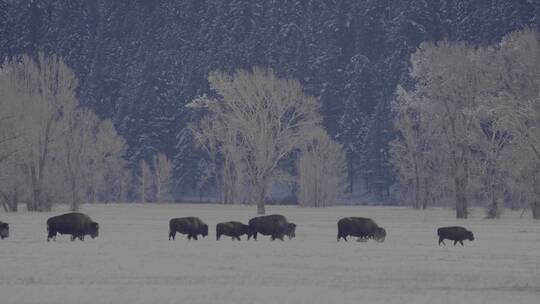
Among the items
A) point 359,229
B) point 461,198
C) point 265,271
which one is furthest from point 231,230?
point 461,198

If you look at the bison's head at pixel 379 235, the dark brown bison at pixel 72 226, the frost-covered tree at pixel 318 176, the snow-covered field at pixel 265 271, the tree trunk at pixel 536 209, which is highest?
the frost-covered tree at pixel 318 176

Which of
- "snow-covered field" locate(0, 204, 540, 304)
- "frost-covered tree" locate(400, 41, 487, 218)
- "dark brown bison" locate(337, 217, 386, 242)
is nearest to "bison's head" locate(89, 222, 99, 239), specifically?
"snow-covered field" locate(0, 204, 540, 304)

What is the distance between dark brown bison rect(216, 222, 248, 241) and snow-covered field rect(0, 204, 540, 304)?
0.66 metres

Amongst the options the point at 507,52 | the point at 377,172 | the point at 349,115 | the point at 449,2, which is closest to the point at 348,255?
the point at 507,52

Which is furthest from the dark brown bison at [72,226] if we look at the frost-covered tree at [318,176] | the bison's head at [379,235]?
the frost-covered tree at [318,176]

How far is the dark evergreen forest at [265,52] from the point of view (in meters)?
148

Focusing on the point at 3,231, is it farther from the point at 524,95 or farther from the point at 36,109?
the point at 36,109

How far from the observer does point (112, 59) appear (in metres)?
176

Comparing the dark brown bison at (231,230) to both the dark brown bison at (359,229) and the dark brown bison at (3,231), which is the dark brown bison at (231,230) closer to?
the dark brown bison at (359,229)

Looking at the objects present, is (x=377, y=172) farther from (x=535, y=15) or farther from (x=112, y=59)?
(x=112, y=59)

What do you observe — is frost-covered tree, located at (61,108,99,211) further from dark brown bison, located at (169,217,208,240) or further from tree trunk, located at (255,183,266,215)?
dark brown bison, located at (169,217,208,240)

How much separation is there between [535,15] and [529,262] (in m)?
125

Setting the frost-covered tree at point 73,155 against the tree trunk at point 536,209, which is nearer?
the tree trunk at point 536,209

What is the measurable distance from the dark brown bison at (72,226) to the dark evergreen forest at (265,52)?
103 meters
